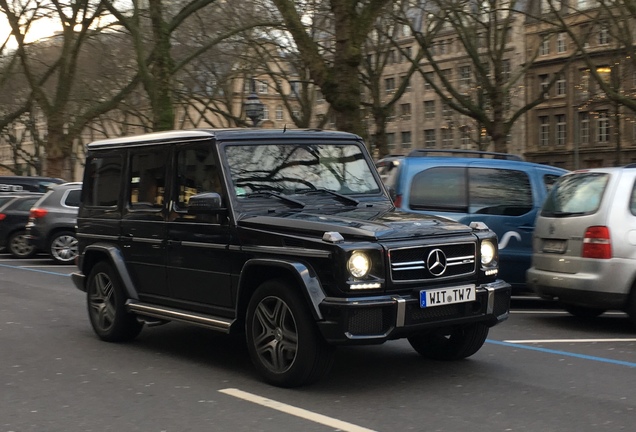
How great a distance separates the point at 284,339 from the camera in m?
6.95

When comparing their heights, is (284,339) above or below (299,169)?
below

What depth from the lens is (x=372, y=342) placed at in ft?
21.7

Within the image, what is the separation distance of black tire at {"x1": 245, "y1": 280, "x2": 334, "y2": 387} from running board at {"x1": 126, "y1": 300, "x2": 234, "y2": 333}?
13.2 inches

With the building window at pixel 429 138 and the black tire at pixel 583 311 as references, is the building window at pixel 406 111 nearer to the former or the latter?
the building window at pixel 429 138

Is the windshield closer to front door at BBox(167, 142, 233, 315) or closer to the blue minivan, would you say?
front door at BBox(167, 142, 233, 315)

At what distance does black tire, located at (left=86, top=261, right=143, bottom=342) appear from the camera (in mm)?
9047

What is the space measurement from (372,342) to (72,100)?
4089cm

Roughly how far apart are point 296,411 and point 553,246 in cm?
512

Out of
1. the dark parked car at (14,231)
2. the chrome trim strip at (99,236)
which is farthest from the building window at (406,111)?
the chrome trim strip at (99,236)

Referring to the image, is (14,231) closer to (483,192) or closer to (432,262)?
(483,192)

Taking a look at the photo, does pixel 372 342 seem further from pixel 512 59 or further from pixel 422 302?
pixel 512 59

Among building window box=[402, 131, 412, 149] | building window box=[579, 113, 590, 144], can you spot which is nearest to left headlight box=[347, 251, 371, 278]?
building window box=[579, 113, 590, 144]

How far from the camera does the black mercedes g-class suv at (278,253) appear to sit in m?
6.68

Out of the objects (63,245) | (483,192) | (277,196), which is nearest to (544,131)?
(63,245)
